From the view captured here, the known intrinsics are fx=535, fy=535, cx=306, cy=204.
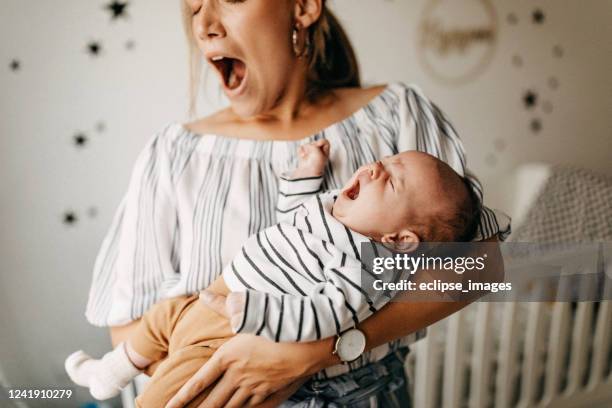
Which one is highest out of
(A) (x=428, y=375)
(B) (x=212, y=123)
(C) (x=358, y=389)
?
(B) (x=212, y=123)

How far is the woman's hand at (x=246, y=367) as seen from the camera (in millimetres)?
599

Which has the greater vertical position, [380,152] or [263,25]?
[263,25]

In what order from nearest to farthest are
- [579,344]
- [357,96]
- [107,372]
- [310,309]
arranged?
[310,309], [107,372], [357,96], [579,344]

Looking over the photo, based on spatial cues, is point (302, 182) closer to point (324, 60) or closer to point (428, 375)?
point (324, 60)

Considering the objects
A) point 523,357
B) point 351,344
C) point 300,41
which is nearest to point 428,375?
point 523,357

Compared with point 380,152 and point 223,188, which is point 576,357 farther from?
Answer: point 223,188

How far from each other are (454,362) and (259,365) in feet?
1.52

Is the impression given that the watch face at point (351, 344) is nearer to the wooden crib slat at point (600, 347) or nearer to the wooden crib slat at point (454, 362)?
the wooden crib slat at point (454, 362)

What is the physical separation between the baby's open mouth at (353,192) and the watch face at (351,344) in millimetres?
155

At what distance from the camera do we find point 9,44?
66 centimetres

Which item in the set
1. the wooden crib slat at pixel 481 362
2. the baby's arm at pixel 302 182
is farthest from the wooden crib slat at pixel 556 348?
the baby's arm at pixel 302 182

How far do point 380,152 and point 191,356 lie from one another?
Answer: 0.37 meters

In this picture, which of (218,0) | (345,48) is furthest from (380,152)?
(218,0)

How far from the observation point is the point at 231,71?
715mm
